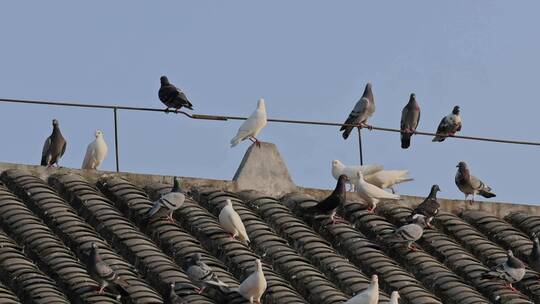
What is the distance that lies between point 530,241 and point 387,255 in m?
1.84

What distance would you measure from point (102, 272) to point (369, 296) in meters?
2.06

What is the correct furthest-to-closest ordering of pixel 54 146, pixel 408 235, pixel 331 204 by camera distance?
pixel 54 146 → pixel 331 204 → pixel 408 235

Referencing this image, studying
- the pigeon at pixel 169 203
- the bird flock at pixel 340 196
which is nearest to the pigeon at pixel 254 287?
the bird flock at pixel 340 196

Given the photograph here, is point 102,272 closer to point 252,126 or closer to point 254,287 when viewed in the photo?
point 254,287

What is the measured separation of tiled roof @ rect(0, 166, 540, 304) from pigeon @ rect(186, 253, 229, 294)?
7 centimetres

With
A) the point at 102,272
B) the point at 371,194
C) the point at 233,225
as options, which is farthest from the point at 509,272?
the point at 102,272

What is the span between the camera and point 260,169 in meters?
21.1

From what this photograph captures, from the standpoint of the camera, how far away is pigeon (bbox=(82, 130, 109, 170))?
23266 millimetres

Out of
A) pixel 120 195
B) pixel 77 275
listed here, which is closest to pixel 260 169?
pixel 120 195

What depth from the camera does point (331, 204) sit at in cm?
2042

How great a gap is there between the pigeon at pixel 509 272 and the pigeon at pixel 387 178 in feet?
7.98

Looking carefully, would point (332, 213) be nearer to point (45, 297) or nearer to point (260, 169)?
point (260, 169)

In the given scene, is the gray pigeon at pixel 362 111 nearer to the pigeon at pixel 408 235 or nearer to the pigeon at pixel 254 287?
the pigeon at pixel 408 235

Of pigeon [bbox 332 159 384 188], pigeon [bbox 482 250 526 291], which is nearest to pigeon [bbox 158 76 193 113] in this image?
pigeon [bbox 332 159 384 188]
